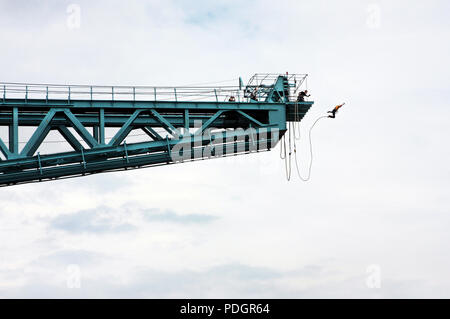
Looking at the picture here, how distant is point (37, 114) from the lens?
35625 millimetres

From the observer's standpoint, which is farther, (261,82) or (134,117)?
(261,82)

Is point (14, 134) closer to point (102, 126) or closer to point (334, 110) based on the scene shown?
point (102, 126)

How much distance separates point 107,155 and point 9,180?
16.0ft

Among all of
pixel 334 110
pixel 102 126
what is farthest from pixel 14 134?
pixel 334 110

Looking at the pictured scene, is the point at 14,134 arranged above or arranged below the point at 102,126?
below

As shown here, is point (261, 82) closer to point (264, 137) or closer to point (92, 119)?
point (264, 137)

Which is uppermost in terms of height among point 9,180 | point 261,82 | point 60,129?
point 261,82

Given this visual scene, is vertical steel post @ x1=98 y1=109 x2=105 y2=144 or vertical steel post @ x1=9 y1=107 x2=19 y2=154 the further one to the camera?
vertical steel post @ x1=98 y1=109 x2=105 y2=144

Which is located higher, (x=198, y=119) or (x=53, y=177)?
(x=198, y=119)

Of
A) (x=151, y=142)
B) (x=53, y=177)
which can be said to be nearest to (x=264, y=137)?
(x=151, y=142)

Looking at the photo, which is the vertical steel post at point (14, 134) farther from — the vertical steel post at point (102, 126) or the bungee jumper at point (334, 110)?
the bungee jumper at point (334, 110)

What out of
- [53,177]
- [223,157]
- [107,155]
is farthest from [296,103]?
[53,177]

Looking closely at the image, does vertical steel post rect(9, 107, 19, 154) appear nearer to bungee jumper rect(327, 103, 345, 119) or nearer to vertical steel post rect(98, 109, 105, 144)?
vertical steel post rect(98, 109, 105, 144)

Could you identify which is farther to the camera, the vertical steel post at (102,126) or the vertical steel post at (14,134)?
the vertical steel post at (102,126)
